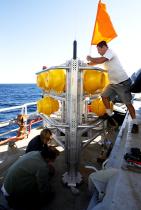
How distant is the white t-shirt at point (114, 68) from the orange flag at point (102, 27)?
0.30 metres

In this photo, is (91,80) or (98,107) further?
(98,107)

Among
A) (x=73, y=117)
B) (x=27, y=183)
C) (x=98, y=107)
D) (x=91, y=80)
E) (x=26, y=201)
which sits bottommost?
(x=26, y=201)

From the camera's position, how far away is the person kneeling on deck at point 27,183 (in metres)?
3.34

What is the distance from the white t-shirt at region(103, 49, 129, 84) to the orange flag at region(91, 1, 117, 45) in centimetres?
30

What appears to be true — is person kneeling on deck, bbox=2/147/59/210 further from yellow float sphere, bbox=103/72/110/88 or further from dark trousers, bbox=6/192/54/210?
yellow float sphere, bbox=103/72/110/88

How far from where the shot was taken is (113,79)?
14.9 ft

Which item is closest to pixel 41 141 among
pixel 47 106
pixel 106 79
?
pixel 47 106

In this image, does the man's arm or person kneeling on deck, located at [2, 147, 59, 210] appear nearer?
person kneeling on deck, located at [2, 147, 59, 210]

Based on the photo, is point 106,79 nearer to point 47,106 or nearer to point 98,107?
point 98,107

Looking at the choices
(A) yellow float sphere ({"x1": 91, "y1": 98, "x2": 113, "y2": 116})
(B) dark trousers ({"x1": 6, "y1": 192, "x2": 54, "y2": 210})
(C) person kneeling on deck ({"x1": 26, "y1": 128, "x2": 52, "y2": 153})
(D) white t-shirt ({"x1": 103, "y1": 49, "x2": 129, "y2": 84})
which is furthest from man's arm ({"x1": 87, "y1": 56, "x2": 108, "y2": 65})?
(B) dark trousers ({"x1": 6, "y1": 192, "x2": 54, "y2": 210})

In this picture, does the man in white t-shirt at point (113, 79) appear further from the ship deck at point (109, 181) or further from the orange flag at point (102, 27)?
the ship deck at point (109, 181)

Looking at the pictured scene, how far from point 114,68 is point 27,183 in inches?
109

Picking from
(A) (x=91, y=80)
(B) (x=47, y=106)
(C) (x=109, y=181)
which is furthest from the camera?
(B) (x=47, y=106)

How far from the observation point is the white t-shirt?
441 cm
